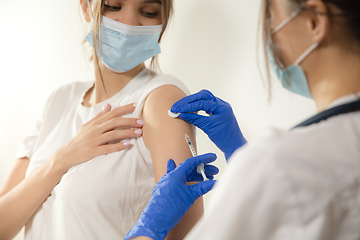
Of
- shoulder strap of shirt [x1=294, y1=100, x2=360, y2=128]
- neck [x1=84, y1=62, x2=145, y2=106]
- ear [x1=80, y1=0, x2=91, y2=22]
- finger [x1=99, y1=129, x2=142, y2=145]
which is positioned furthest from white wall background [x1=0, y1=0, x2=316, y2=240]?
shoulder strap of shirt [x1=294, y1=100, x2=360, y2=128]

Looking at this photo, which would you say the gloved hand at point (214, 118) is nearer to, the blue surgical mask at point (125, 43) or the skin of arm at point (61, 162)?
the skin of arm at point (61, 162)

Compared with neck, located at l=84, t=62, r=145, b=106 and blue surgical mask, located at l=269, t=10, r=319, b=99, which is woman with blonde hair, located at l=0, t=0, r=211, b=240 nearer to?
neck, located at l=84, t=62, r=145, b=106

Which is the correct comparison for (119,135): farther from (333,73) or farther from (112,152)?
(333,73)

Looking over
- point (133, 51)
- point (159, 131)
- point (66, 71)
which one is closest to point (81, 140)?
point (159, 131)

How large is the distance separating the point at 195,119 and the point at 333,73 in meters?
0.58

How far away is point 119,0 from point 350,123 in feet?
3.39

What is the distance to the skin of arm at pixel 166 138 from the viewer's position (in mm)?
964

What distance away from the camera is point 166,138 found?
98cm

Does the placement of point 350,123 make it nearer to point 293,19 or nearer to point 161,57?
point 293,19

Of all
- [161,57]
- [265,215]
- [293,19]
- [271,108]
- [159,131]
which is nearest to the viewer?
[265,215]

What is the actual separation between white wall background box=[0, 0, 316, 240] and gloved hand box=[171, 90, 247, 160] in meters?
0.29

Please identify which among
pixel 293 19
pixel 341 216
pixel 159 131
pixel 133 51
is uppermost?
pixel 293 19

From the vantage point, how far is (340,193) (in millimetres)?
447

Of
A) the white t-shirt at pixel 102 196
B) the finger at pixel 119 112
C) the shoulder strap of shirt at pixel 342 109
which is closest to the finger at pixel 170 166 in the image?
the white t-shirt at pixel 102 196
